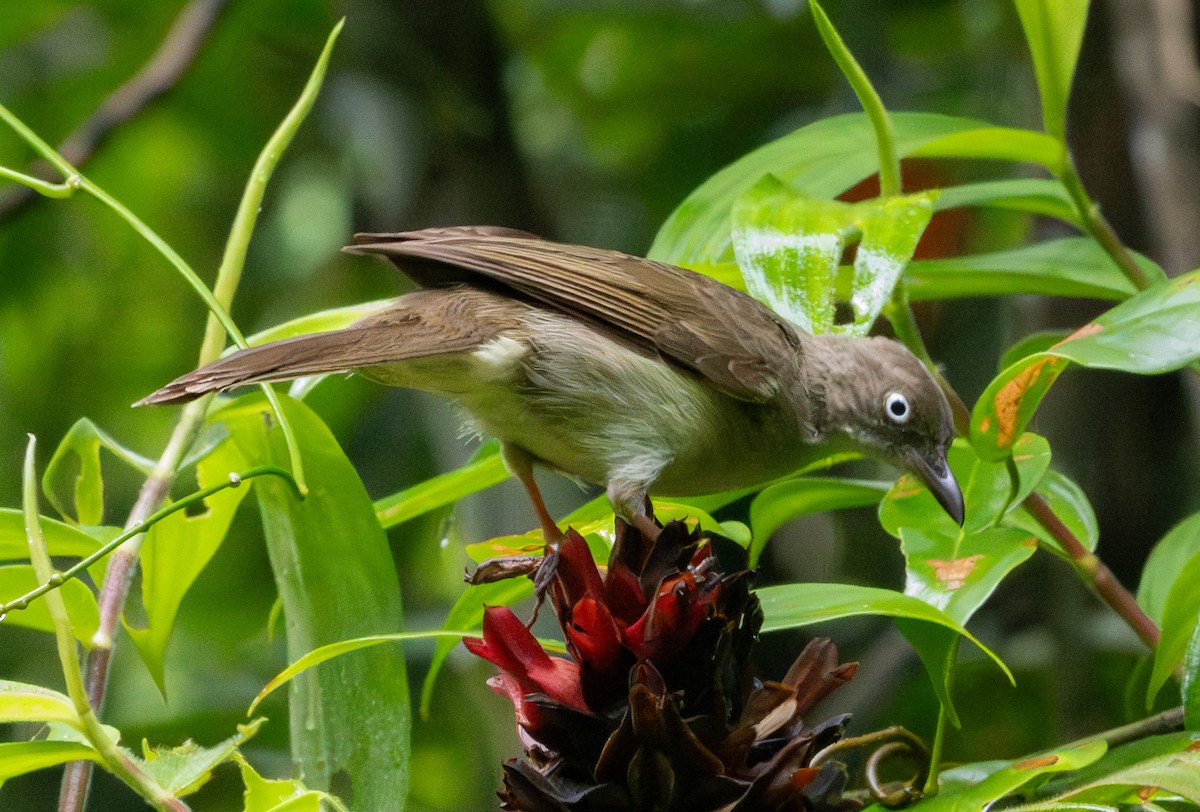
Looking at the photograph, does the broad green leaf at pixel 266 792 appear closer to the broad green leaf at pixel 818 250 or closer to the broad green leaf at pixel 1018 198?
the broad green leaf at pixel 818 250

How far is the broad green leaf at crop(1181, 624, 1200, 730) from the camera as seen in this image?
5.16 ft

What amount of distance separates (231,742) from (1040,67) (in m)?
1.53

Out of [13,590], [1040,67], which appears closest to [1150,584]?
[1040,67]

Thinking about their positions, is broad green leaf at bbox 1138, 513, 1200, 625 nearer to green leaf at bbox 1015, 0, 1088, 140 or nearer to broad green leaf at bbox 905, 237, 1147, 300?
broad green leaf at bbox 905, 237, 1147, 300

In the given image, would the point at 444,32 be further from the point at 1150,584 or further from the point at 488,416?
the point at 1150,584

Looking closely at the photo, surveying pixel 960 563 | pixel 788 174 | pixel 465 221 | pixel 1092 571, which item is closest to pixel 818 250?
pixel 788 174

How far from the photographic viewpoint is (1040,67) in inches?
76.4

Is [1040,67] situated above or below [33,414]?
above

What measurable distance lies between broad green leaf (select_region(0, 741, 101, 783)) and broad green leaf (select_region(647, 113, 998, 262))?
4.18ft

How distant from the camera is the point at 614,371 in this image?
7.75ft

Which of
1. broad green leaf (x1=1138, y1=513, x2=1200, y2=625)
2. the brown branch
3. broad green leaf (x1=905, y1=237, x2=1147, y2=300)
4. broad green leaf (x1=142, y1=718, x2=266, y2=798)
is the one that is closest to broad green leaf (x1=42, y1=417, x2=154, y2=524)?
broad green leaf (x1=142, y1=718, x2=266, y2=798)

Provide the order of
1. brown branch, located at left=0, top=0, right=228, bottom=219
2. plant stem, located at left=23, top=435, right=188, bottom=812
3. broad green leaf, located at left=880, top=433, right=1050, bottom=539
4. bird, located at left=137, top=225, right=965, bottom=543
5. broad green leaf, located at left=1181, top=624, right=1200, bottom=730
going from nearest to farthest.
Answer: plant stem, located at left=23, top=435, right=188, bottom=812, broad green leaf, located at left=1181, top=624, right=1200, bottom=730, broad green leaf, located at left=880, top=433, right=1050, bottom=539, bird, located at left=137, top=225, right=965, bottom=543, brown branch, located at left=0, top=0, right=228, bottom=219

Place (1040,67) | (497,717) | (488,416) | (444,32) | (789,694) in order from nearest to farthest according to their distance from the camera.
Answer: (789,694) < (1040,67) < (488,416) < (497,717) < (444,32)

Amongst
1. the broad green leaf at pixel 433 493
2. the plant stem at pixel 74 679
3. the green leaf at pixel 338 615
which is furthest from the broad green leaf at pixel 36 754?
the broad green leaf at pixel 433 493
